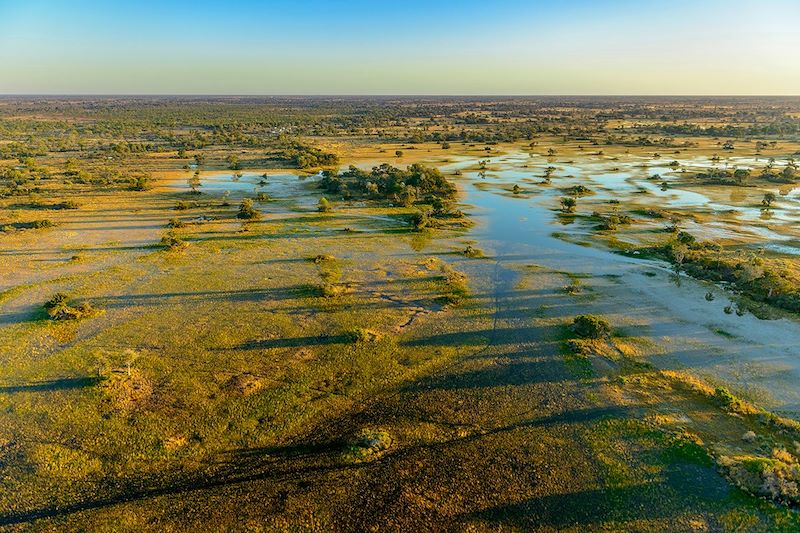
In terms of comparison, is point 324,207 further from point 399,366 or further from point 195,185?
point 399,366

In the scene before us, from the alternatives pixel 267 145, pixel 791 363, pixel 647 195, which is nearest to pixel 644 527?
pixel 791 363

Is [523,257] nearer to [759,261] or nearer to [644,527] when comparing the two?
[759,261]

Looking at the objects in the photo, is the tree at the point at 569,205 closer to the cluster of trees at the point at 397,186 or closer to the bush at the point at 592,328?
the cluster of trees at the point at 397,186

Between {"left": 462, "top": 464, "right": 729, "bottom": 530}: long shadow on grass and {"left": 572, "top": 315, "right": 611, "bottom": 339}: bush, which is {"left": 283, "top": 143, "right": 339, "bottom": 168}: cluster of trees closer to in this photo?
{"left": 572, "top": 315, "right": 611, "bottom": 339}: bush

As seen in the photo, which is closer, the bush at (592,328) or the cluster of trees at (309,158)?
the bush at (592,328)

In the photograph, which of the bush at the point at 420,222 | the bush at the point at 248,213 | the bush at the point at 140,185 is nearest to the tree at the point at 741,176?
the bush at the point at 420,222
